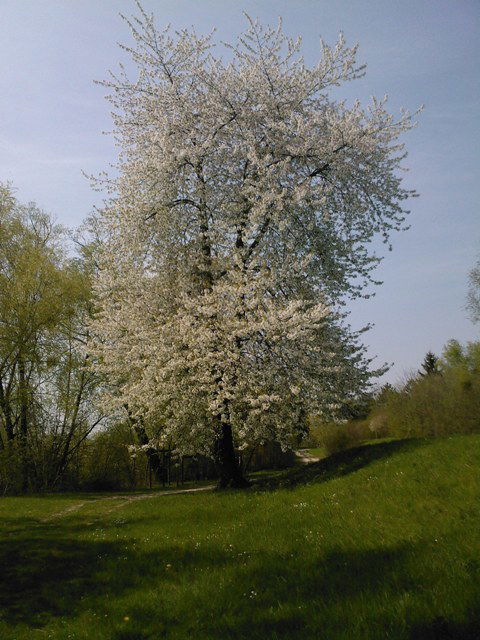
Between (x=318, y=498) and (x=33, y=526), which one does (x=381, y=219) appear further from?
(x=33, y=526)

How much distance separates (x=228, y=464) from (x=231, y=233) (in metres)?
10.1

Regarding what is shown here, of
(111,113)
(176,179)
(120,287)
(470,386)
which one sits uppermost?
(111,113)

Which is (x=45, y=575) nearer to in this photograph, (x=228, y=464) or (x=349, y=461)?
(x=349, y=461)

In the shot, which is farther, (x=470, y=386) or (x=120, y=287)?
(x=470, y=386)

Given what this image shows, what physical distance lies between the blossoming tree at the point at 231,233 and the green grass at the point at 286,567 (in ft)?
17.3

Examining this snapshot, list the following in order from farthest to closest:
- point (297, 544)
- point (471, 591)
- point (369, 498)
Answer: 1. point (369, 498)
2. point (297, 544)
3. point (471, 591)

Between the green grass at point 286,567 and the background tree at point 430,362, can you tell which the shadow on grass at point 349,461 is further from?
the background tree at point 430,362

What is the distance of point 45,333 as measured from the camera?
3209 centimetres

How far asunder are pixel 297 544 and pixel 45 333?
2773 cm

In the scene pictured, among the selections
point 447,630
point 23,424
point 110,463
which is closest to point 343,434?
point 110,463

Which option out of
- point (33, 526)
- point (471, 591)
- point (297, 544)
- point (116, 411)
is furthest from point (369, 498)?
point (116, 411)

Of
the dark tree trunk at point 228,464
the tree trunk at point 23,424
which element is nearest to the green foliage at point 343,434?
the dark tree trunk at point 228,464

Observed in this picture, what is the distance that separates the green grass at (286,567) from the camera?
5.20 meters

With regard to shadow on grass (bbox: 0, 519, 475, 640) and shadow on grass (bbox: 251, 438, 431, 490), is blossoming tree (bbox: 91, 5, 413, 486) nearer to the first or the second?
shadow on grass (bbox: 251, 438, 431, 490)
